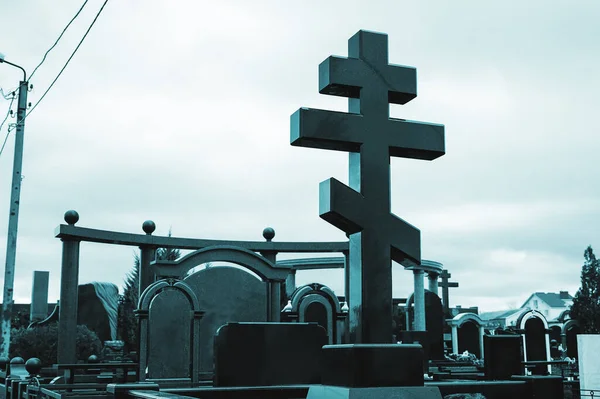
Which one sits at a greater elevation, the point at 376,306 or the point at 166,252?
the point at 166,252

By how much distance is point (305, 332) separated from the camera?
12.7 metres

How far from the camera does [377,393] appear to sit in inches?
214

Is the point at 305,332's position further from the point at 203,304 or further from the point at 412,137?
the point at 203,304

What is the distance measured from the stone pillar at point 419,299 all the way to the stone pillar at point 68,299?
47.6ft

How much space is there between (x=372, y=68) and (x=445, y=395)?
5.18 metres

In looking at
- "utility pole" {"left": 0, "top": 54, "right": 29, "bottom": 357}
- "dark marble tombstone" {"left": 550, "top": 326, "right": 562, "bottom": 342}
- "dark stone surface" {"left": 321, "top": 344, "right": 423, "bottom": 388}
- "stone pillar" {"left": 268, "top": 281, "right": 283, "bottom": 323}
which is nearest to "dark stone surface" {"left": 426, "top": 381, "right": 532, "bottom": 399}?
"dark stone surface" {"left": 321, "top": 344, "right": 423, "bottom": 388}

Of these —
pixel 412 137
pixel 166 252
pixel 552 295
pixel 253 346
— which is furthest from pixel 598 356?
pixel 552 295

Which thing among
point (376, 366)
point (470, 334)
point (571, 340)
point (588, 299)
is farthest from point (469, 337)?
point (376, 366)

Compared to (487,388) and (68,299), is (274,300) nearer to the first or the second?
(68,299)

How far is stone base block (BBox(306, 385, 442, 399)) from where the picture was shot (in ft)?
17.7

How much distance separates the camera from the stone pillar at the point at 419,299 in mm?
28500

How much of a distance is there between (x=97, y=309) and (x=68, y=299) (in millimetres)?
15007

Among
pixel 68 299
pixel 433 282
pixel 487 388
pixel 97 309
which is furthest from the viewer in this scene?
pixel 97 309

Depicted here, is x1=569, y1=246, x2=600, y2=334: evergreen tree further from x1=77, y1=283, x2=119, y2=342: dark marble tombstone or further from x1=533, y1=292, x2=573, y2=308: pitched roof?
x1=533, y1=292, x2=573, y2=308: pitched roof
